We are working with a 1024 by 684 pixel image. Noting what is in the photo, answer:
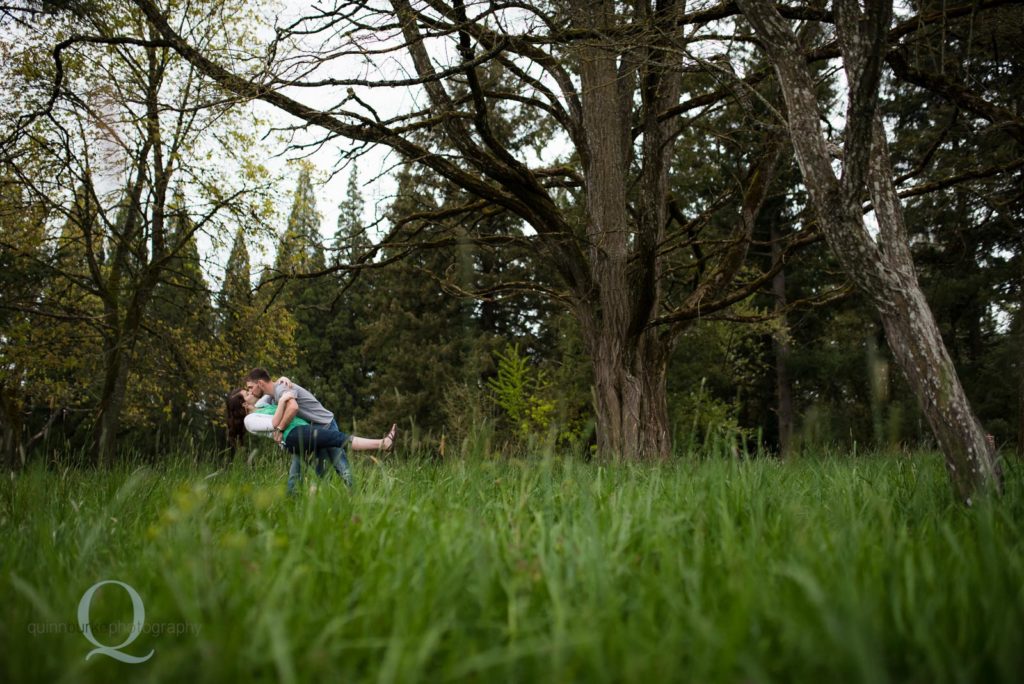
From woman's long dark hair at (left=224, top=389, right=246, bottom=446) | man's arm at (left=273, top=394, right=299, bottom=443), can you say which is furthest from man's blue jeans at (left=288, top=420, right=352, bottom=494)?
woman's long dark hair at (left=224, top=389, right=246, bottom=446)

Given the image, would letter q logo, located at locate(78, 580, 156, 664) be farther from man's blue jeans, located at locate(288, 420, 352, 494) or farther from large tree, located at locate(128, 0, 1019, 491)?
large tree, located at locate(128, 0, 1019, 491)

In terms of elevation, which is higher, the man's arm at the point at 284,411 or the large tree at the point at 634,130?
the large tree at the point at 634,130

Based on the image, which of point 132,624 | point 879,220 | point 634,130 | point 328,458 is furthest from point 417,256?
point 132,624

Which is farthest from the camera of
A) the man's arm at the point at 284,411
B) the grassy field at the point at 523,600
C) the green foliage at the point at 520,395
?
the green foliage at the point at 520,395

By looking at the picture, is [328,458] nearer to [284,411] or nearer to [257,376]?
[284,411]

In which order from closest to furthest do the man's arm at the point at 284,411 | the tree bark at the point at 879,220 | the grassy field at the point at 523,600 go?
the grassy field at the point at 523,600 → the tree bark at the point at 879,220 → the man's arm at the point at 284,411

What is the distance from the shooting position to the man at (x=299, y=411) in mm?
5186

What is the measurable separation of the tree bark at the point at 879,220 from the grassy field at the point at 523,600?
2.29 ft

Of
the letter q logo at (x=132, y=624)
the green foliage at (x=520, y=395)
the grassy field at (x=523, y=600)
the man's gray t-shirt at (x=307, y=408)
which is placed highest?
the green foliage at (x=520, y=395)

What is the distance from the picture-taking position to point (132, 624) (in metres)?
1.70

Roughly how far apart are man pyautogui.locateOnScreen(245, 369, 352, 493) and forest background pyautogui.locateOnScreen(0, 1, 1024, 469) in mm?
699

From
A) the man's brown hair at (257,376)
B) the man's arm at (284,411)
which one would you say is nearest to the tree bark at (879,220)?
the man's arm at (284,411)

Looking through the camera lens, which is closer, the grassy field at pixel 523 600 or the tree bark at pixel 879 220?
the grassy field at pixel 523 600

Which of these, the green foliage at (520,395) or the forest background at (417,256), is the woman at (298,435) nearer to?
the forest background at (417,256)
